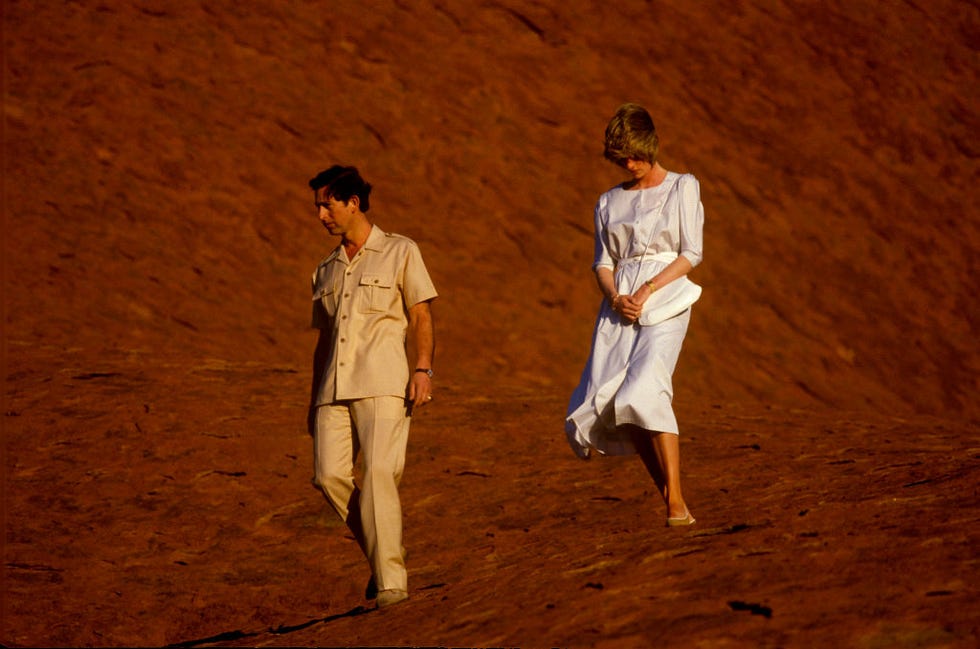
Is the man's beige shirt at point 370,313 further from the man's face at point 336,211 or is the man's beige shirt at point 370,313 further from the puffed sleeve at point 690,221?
the puffed sleeve at point 690,221

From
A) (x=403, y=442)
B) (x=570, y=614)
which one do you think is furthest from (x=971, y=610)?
(x=403, y=442)

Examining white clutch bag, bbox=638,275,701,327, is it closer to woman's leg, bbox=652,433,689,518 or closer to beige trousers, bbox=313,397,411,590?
woman's leg, bbox=652,433,689,518

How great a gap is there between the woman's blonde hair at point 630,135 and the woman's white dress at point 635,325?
0.61ft

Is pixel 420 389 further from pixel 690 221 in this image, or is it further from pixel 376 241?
pixel 690 221

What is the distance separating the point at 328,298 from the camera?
580 cm

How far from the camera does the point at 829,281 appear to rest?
1348 centimetres

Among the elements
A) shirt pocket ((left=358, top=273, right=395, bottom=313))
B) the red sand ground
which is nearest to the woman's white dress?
shirt pocket ((left=358, top=273, right=395, bottom=313))

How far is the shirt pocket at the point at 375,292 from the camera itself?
5.67 m

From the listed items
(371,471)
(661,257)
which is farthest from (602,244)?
(371,471)

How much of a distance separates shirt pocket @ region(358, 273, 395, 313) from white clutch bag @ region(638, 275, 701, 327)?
109 cm

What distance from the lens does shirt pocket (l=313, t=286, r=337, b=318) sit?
5.77m

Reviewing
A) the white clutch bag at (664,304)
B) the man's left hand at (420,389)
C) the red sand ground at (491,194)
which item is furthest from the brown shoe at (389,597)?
the red sand ground at (491,194)

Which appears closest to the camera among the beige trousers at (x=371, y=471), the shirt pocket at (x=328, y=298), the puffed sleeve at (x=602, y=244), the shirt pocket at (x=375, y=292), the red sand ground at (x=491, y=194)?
the beige trousers at (x=371, y=471)

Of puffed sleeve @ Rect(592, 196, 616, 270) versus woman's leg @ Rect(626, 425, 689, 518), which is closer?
woman's leg @ Rect(626, 425, 689, 518)
